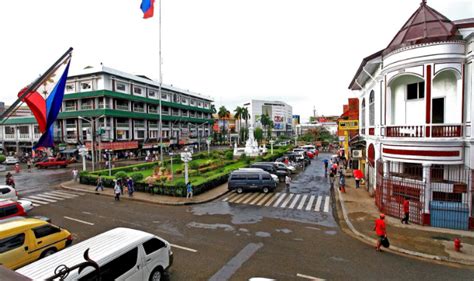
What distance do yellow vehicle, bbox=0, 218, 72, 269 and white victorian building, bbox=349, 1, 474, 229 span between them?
16.5 m

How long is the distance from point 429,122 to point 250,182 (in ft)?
42.1

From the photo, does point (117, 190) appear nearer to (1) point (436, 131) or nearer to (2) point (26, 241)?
(2) point (26, 241)

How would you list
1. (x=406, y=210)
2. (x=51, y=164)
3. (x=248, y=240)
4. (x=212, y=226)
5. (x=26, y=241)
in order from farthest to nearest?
(x=51, y=164) < (x=212, y=226) < (x=406, y=210) < (x=248, y=240) < (x=26, y=241)

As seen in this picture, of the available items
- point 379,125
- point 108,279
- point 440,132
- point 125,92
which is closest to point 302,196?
point 379,125

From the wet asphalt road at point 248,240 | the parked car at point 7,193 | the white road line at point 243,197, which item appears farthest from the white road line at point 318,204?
the parked car at point 7,193

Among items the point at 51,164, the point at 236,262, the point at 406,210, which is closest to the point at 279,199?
the point at 406,210

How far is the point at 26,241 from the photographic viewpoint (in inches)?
351

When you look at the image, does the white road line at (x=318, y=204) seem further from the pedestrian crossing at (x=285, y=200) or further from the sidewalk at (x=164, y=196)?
the sidewalk at (x=164, y=196)

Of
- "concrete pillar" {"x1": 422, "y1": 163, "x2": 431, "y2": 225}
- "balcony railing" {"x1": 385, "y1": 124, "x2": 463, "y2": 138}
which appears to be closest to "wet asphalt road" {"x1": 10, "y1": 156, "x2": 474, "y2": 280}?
"concrete pillar" {"x1": 422, "y1": 163, "x2": 431, "y2": 225}

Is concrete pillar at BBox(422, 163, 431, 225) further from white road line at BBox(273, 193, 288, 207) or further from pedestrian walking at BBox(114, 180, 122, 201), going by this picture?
pedestrian walking at BBox(114, 180, 122, 201)

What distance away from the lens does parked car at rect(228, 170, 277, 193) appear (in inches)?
852

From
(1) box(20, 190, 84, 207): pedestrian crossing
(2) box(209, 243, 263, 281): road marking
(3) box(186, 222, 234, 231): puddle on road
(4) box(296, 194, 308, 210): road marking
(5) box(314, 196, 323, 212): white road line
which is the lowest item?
(5) box(314, 196, 323, 212): white road line

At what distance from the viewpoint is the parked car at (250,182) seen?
21.6 m

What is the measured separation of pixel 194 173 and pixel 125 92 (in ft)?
118
